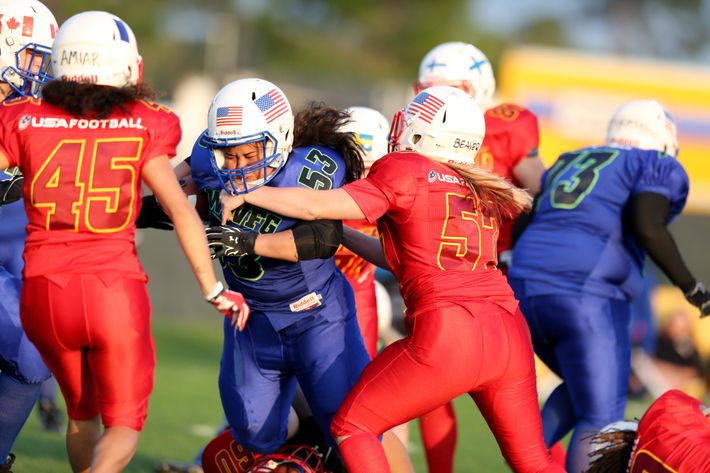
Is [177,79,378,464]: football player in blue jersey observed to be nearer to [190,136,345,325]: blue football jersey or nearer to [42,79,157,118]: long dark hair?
[190,136,345,325]: blue football jersey

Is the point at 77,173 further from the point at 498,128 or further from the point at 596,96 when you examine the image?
the point at 596,96

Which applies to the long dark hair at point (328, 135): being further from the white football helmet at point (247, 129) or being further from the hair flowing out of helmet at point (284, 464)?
the hair flowing out of helmet at point (284, 464)

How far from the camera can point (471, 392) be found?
160 inches

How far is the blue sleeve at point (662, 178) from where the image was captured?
17.1 ft

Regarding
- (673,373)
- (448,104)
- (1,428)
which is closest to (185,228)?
(448,104)

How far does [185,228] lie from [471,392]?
1.18 m

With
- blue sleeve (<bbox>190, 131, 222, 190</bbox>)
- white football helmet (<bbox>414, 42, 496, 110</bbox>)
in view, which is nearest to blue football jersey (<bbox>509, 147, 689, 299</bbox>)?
white football helmet (<bbox>414, 42, 496, 110</bbox>)

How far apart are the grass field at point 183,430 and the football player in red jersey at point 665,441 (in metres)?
2.07

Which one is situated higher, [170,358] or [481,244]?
[481,244]

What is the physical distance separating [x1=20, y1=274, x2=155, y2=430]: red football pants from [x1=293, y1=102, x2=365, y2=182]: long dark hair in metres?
1.00

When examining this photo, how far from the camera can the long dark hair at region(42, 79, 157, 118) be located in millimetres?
3801

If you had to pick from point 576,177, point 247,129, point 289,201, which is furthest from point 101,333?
point 576,177

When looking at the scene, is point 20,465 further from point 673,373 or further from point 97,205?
point 673,373

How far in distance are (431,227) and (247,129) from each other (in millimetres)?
771
